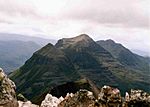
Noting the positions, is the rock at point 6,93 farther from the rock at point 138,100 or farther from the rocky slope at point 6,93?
the rock at point 138,100

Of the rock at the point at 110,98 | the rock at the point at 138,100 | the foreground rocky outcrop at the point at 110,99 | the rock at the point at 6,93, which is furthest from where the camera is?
the rock at the point at 6,93

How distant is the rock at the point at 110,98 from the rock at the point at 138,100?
91.3 inches

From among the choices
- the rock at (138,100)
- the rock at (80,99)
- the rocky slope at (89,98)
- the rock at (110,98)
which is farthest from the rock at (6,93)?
the rock at (138,100)

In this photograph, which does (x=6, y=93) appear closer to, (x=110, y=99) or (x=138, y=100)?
(x=110, y=99)

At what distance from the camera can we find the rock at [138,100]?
3031 centimetres

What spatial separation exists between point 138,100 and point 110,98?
3.69 meters

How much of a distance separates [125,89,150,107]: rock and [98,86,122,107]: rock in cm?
232

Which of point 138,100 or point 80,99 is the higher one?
point 138,100

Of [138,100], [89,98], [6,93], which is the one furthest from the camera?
[6,93]

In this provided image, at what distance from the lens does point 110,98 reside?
33.5 m

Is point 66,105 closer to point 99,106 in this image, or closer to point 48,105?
point 48,105

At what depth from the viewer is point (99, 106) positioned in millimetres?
33781

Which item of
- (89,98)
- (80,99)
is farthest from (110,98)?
(80,99)

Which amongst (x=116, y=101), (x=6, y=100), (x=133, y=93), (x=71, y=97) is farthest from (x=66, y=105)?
(x=133, y=93)
